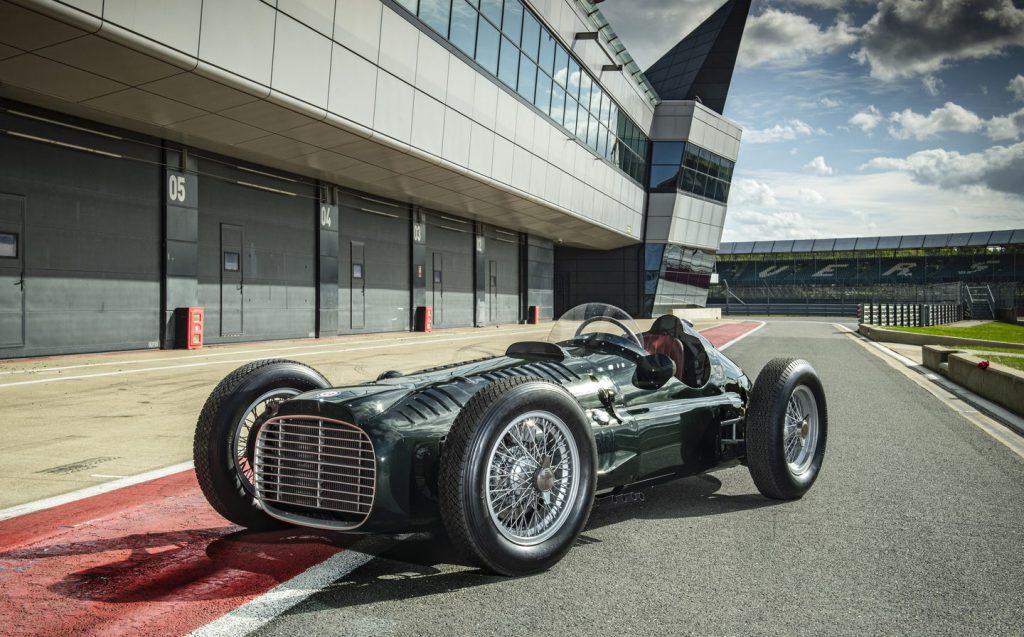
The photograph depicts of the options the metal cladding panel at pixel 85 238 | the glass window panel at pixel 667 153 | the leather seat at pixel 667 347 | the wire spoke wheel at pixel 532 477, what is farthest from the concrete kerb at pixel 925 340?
the glass window panel at pixel 667 153

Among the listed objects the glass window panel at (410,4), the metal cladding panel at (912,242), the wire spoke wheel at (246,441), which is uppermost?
the glass window panel at (410,4)

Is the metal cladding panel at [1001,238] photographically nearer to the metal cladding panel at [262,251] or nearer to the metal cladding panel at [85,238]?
the metal cladding panel at [262,251]

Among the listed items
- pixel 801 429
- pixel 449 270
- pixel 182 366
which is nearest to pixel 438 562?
pixel 801 429

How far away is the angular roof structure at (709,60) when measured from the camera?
51.7 m

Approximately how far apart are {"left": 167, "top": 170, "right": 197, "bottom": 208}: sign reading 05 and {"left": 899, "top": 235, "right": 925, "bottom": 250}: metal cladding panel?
6632 cm

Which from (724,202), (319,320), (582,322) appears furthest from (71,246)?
(724,202)

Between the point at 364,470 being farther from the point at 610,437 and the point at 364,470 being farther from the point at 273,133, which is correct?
the point at 273,133

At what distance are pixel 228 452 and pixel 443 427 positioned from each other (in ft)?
3.59

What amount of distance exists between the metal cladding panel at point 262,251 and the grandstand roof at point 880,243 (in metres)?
60.6

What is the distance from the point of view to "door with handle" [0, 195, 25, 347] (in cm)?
1351

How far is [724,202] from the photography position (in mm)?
52031

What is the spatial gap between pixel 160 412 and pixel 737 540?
658cm

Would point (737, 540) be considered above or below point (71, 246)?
below

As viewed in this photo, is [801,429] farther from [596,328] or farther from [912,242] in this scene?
[912,242]
